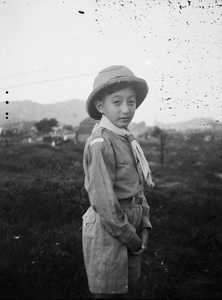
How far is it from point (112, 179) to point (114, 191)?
0.33 feet

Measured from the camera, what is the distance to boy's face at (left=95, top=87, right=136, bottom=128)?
2.18 m

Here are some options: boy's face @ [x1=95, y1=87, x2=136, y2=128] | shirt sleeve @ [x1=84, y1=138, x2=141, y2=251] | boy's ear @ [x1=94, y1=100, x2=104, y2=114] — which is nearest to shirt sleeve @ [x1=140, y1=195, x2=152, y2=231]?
shirt sleeve @ [x1=84, y1=138, x2=141, y2=251]

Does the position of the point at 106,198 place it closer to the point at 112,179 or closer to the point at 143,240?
the point at 112,179

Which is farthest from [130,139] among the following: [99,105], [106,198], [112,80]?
[106,198]

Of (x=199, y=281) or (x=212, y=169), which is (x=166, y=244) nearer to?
(x=199, y=281)

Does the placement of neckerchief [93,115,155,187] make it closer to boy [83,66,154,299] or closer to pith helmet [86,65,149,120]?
boy [83,66,154,299]

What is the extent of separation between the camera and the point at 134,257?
2.16m

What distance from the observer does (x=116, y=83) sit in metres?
2.18

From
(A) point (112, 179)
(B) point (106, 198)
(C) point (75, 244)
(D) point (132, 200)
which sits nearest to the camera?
(B) point (106, 198)

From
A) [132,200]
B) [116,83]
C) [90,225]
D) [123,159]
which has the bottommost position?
[90,225]

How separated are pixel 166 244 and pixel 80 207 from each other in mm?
1398

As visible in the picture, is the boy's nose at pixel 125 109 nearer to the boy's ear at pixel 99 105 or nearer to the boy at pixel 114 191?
the boy at pixel 114 191

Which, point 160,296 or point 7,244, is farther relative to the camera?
point 7,244

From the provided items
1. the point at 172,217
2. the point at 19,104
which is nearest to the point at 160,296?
the point at 172,217
